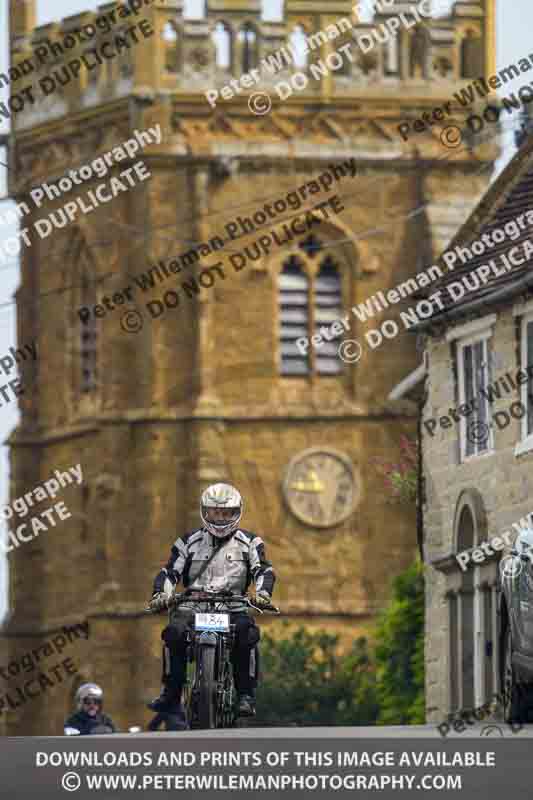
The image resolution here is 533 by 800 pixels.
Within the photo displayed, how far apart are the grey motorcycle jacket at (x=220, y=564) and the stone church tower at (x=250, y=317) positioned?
5041 centimetres

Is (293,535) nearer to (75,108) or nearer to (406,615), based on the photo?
(75,108)

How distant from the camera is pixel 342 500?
75062 mm

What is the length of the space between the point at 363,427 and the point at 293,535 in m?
2.70

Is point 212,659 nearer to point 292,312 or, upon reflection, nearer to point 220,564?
point 220,564

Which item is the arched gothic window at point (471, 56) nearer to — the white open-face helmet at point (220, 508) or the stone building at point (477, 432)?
the stone building at point (477, 432)

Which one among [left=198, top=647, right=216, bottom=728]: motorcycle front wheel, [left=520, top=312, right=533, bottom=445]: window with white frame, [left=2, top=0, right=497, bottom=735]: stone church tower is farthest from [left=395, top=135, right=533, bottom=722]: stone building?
[left=2, top=0, right=497, bottom=735]: stone church tower

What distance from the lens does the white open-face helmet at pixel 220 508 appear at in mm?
22781

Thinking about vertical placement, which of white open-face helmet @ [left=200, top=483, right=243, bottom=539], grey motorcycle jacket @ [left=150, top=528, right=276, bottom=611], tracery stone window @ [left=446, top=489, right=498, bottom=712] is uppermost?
tracery stone window @ [left=446, top=489, right=498, bottom=712]

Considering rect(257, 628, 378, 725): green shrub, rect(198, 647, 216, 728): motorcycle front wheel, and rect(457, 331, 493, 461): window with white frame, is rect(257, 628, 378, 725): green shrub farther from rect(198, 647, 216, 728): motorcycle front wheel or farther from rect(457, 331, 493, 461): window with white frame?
rect(198, 647, 216, 728): motorcycle front wheel

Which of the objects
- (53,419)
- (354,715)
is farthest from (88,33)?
(354,715)

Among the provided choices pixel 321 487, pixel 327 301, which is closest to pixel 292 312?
pixel 327 301

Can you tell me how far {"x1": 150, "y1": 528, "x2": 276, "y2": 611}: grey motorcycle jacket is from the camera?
2281cm

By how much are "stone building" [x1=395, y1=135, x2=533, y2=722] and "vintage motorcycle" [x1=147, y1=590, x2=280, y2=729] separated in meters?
14.9

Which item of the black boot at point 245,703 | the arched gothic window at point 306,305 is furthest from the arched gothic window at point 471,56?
the black boot at point 245,703
